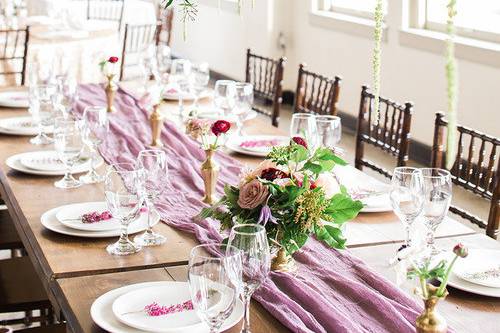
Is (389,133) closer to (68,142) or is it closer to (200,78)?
(200,78)

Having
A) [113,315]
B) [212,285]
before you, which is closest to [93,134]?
[113,315]

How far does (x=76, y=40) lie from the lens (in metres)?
5.46

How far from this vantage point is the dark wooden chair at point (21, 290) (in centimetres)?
244

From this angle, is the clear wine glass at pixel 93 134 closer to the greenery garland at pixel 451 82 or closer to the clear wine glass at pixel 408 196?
the clear wine glass at pixel 408 196

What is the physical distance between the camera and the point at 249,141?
9.52 ft

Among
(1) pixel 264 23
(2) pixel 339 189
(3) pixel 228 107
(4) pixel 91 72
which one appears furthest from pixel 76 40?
(2) pixel 339 189

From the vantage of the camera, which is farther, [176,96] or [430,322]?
[176,96]

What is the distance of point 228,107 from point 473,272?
1318mm

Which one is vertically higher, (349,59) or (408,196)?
(408,196)

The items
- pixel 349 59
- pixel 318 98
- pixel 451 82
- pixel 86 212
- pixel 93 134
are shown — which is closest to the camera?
pixel 451 82

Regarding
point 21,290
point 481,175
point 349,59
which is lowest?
point 21,290

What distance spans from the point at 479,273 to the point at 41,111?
166 centimetres

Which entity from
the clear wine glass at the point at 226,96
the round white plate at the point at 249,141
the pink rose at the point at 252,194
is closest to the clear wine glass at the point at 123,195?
the pink rose at the point at 252,194

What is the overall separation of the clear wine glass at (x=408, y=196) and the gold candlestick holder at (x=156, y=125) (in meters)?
1.15
